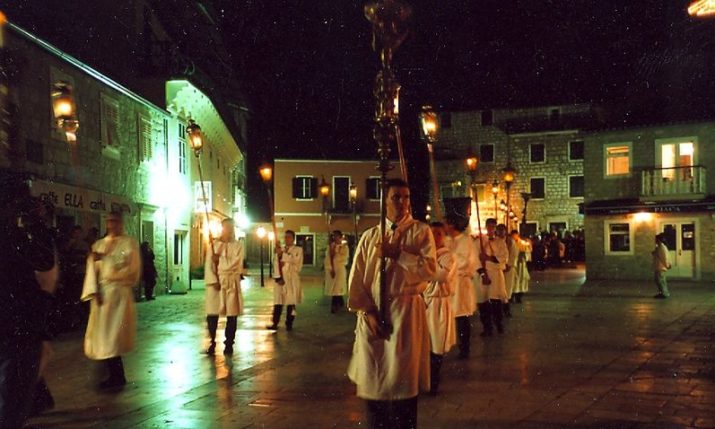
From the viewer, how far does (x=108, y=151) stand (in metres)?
19.8

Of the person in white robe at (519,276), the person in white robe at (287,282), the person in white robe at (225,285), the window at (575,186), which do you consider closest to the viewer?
the person in white robe at (225,285)

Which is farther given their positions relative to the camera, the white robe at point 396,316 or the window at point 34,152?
the window at point 34,152

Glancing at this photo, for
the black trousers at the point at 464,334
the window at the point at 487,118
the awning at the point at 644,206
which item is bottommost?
the black trousers at the point at 464,334

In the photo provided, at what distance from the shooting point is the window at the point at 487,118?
5219cm

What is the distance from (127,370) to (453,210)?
5.22m

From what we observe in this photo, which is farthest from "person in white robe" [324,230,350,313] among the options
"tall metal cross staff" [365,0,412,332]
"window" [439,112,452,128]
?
"window" [439,112,452,128]

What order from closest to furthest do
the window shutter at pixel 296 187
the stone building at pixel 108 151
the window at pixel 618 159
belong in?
the stone building at pixel 108 151 < the window at pixel 618 159 < the window shutter at pixel 296 187

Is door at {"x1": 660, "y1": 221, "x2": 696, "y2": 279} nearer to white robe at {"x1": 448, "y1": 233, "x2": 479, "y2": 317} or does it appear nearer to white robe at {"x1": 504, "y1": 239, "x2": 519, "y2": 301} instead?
white robe at {"x1": 504, "y1": 239, "x2": 519, "y2": 301}

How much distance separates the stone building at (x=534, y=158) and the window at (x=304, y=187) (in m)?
10.3

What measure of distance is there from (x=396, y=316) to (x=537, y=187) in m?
47.4

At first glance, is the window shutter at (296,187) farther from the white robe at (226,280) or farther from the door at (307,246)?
the white robe at (226,280)

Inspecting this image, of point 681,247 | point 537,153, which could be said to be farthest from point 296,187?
point 681,247

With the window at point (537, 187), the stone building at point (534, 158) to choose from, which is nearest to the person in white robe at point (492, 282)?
the stone building at point (534, 158)

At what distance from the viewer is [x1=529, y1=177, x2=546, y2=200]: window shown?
1981 inches
